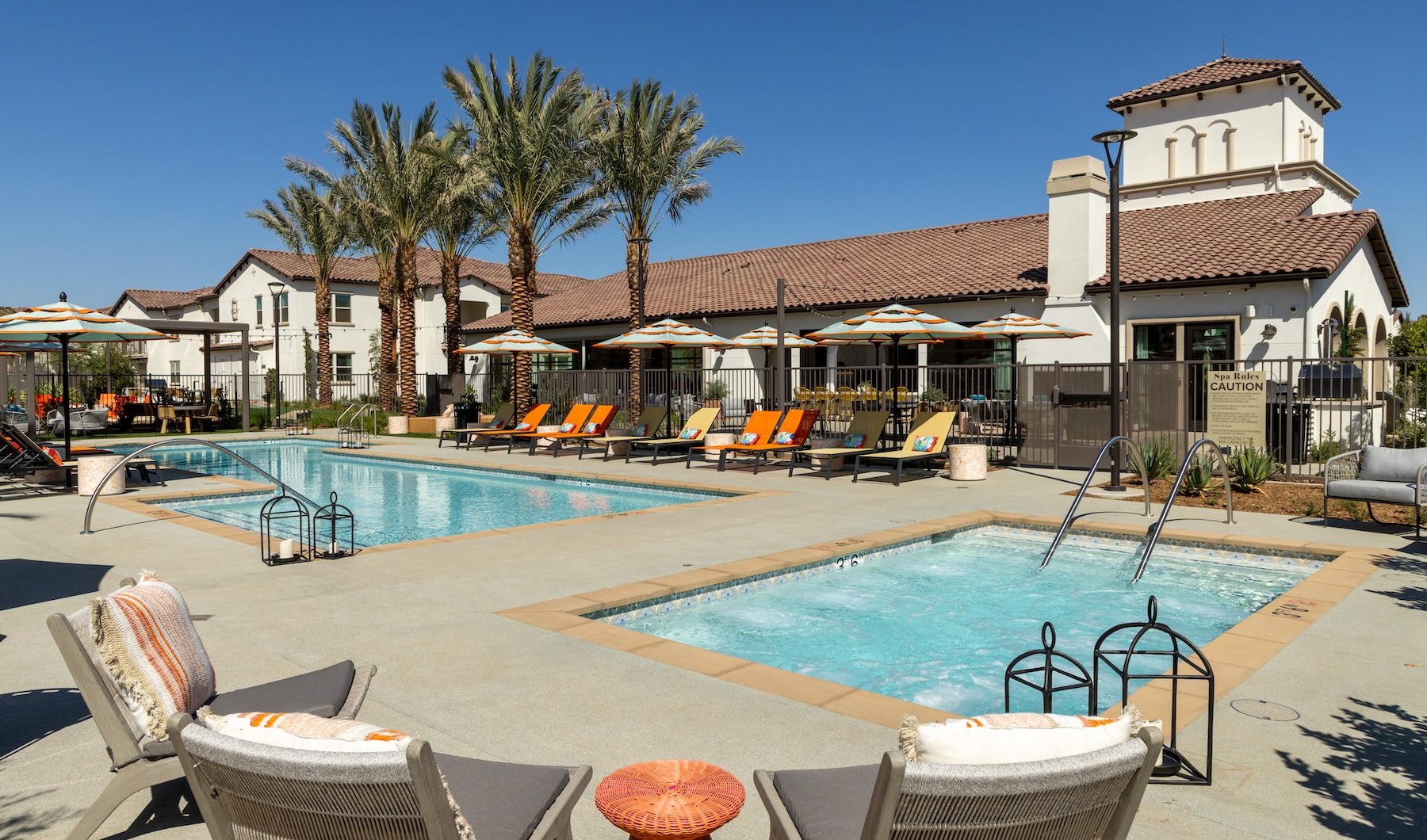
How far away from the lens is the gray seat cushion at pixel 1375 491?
9117mm

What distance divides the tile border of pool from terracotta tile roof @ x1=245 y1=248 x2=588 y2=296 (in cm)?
3928

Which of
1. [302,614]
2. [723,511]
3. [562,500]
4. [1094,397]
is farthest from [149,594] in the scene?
[1094,397]

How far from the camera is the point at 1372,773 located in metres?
3.83

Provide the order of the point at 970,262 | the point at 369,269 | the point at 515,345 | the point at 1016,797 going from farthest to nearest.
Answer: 1. the point at 369,269
2. the point at 970,262
3. the point at 515,345
4. the point at 1016,797

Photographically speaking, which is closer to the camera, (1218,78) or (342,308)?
(1218,78)

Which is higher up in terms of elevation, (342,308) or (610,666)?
(342,308)

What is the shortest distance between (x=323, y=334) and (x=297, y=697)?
42.4m

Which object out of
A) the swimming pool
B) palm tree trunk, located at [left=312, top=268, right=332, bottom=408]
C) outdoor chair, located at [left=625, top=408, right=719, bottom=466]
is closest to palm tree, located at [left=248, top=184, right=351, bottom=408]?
palm tree trunk, located at [left=312, top=268, right=332, bottom=408]

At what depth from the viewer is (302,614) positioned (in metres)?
6.43

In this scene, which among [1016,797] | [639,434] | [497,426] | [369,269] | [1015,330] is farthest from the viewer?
[369,269]

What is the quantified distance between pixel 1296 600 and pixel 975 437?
40.8 feet

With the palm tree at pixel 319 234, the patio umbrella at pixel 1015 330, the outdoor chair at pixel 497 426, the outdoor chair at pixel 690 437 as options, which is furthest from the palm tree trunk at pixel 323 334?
the patio umbrella at pixel 1015 330

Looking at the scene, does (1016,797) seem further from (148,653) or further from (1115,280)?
(1115,280)

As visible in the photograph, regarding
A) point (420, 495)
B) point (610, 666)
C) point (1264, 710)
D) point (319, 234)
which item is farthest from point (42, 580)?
point (319, 234)
